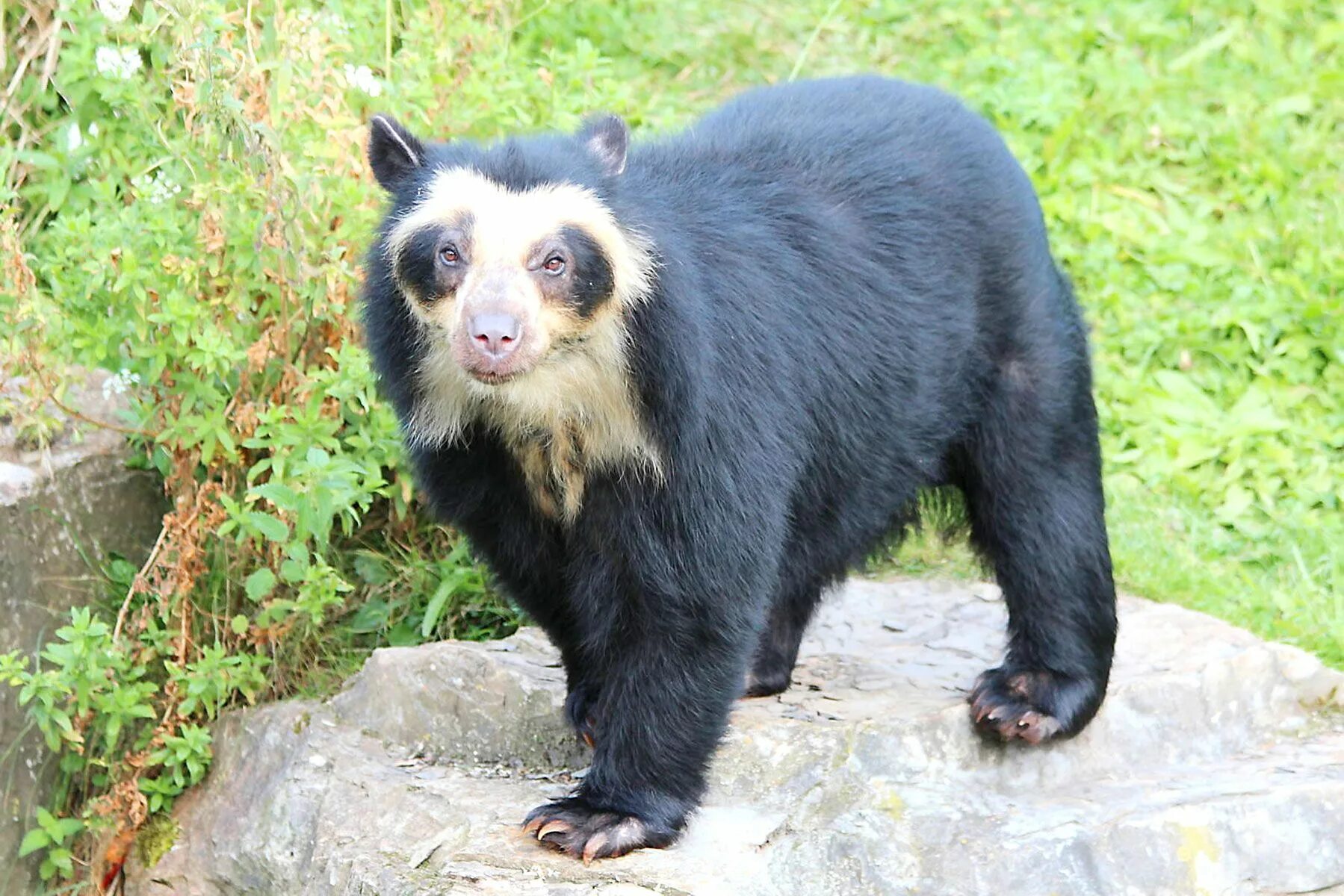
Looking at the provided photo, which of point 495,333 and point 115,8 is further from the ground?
point 115,8

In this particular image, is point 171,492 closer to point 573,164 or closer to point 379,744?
point 379,744

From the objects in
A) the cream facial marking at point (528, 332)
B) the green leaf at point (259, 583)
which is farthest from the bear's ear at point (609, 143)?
the green leaf at point (259, 583)

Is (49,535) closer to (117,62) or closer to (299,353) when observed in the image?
(299,353)

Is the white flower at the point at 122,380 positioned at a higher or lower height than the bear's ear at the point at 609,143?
lower

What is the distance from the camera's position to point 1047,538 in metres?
4.97

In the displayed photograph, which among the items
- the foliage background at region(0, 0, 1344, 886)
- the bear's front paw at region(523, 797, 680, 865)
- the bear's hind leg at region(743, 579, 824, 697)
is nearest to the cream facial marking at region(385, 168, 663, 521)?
the bear's front paw at region(523, 797, 680, 865)

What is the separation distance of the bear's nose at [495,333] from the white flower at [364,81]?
2.00 meters

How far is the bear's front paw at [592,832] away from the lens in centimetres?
407

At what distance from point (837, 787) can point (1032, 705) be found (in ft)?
2.22

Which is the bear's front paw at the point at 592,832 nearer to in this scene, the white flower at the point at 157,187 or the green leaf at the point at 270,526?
the green leaf at the point at 270,526

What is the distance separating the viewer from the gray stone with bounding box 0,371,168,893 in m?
5.09

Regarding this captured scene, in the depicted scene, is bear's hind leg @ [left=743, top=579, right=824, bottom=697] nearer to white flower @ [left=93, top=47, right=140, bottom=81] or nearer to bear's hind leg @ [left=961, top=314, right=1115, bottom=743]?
bear's hind leg @ [left=961, top=314, right=1115, bottom=743]

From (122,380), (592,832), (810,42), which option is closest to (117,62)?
(122,380)

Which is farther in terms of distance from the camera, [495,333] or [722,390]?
[722,390]
